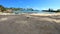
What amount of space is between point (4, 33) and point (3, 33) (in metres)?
0.08

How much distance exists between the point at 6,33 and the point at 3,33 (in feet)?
0.80

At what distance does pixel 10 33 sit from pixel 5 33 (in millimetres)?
409

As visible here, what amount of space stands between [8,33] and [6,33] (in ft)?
0.55

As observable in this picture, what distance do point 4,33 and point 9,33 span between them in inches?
16.2

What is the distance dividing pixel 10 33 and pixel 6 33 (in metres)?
0.33

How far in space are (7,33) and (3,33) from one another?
330 millimetres

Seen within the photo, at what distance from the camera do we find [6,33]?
12398mm

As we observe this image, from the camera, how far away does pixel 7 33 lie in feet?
40.6

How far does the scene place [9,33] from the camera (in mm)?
12383

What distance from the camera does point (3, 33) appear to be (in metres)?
12.4

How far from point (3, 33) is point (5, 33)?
16cm

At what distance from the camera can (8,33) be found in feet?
40.6
